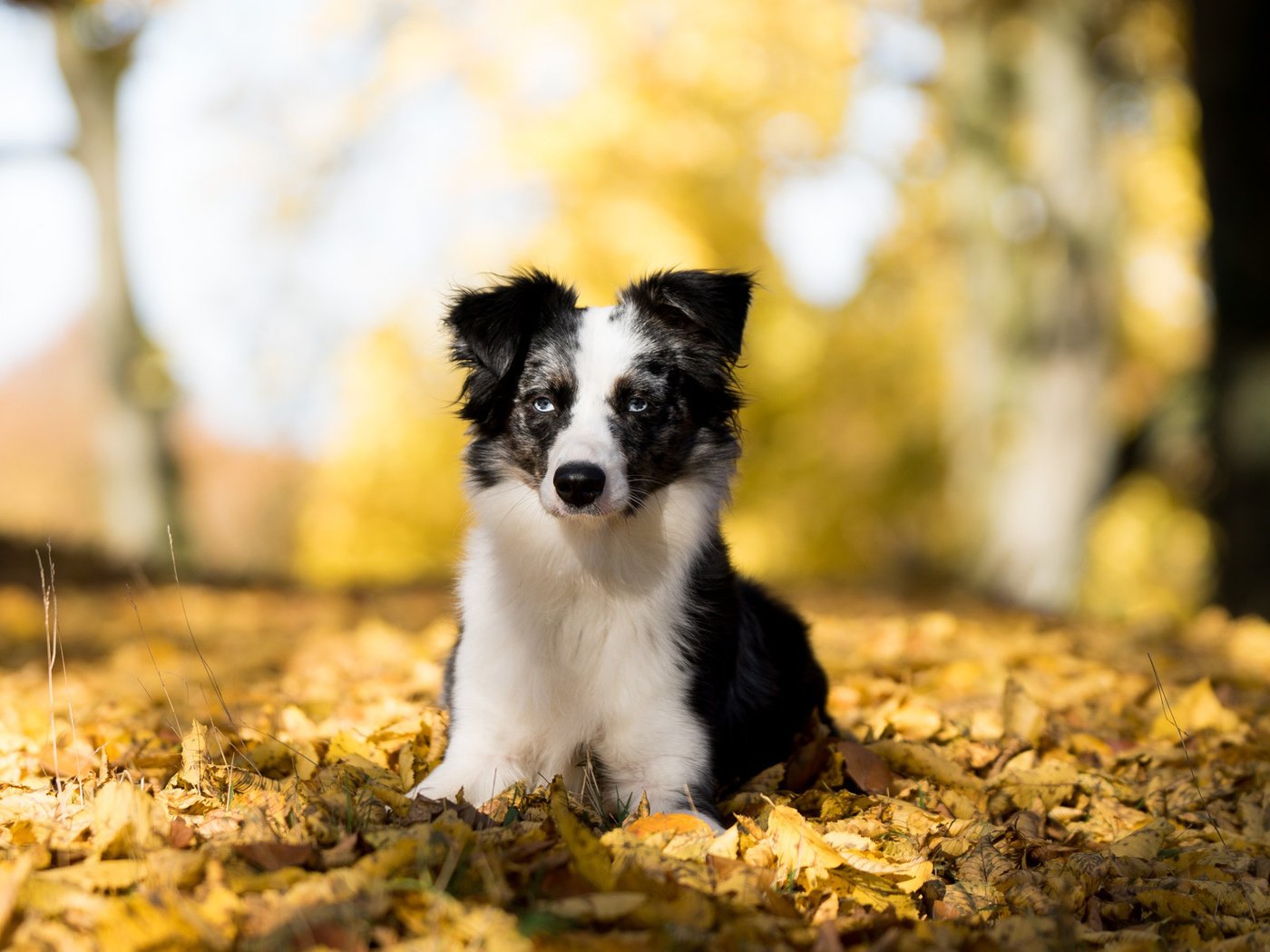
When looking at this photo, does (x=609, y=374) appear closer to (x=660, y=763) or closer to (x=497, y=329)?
(x=497, y=329)

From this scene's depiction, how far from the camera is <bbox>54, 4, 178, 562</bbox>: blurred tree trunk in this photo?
14.5 m

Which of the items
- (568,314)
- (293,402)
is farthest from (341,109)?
(568,314)

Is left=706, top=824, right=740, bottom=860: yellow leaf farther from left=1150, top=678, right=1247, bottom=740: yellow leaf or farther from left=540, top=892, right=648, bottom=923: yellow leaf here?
A: left=1150, top=678, right=1247, bottom=740: yellow leaf

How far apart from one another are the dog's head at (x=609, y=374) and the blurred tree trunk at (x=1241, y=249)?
23.4 feet

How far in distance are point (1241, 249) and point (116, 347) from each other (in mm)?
12270

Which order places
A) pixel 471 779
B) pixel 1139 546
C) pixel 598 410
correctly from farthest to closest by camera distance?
pixel 1139 546, pixel 598 410, pixel 471 779

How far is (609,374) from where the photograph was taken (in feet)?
12.5

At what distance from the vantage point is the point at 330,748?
160 inches

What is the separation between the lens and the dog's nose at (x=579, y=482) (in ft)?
11.5

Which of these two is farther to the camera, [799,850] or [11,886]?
[799,850]

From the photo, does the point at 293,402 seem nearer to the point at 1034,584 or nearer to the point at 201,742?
the point at 1034,584

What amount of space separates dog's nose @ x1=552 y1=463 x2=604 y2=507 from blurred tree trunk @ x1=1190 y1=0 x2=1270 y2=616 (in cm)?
793

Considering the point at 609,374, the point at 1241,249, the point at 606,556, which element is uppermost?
the point at 1241,249

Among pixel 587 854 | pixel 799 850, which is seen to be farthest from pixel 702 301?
pixel 587 854
